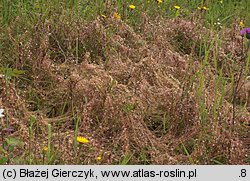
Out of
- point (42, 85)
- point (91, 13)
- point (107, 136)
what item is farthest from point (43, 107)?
point (91, 13)

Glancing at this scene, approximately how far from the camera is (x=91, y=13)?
337 cm

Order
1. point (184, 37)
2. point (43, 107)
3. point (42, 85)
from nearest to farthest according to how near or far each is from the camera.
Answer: point (43, 107) < point (42, 85) < point (184, 37)

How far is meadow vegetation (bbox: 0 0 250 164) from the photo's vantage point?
2.06 m

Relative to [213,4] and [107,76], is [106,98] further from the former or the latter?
[213,4]

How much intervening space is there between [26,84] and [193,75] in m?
0.80

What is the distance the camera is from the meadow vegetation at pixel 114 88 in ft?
6.77

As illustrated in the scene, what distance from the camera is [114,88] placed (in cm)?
248

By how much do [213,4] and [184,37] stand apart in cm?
93

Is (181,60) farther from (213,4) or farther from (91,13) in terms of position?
(213,4)

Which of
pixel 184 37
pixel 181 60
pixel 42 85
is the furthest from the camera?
pixel 184 37

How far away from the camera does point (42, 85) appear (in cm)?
263

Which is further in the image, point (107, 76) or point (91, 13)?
point (91, 13)

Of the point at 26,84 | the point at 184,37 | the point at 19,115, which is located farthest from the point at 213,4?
the point at 19,115

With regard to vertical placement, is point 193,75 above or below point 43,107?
above
